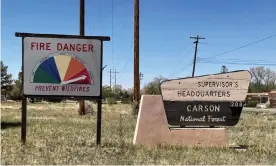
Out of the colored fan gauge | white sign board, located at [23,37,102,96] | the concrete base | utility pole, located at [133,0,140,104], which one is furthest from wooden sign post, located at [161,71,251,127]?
utility pole, located at [133,0,140,104]

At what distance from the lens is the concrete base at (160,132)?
9.93 m

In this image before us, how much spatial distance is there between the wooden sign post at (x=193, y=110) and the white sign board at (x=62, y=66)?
138cm

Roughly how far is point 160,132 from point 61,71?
8.74 ft

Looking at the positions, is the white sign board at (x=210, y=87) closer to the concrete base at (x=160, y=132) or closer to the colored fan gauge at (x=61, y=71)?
the concrete base at (x=160, y=132)

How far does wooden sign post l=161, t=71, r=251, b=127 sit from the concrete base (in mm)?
171

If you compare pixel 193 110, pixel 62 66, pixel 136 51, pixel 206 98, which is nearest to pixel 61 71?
pixel 62 66

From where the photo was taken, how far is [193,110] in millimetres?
10109

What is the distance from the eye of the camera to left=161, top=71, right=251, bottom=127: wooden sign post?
10047 millimetres

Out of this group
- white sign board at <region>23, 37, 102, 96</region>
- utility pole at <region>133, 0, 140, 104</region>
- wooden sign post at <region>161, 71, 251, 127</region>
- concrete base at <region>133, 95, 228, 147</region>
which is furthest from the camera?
utility pole at <region>133, 0, 140, 104</region>

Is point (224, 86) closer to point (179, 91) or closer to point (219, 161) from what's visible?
point (179, 91)

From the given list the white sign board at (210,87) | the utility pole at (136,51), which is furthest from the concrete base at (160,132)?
the utility pole at (136,51)

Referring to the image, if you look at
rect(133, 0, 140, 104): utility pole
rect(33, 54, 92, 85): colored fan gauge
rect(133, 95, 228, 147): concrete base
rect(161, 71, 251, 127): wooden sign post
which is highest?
rect(133, 0, 140, 104): utility pole

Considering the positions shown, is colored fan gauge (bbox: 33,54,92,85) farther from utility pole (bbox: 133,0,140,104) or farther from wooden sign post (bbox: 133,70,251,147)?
utility pole (bbox: 133,0,140,104)

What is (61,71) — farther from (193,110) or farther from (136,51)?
(136,51)
